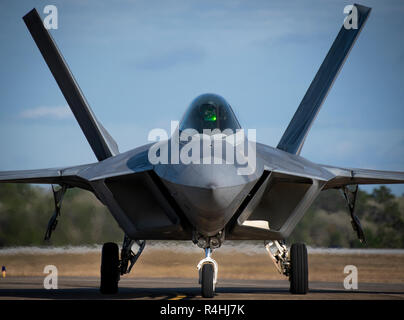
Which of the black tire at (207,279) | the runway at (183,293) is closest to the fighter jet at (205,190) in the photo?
the black tire at (207,279)

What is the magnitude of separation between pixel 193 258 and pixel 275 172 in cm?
1130

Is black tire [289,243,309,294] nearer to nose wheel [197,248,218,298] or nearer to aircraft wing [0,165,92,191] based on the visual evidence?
nose wheel [197,248,218,298]

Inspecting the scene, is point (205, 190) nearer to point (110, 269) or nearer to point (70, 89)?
point (110, 269)

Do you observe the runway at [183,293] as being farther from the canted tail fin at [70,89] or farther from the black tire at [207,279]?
the canted tail fin at [70,89]

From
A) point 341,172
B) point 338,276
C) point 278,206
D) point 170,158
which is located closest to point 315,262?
point 338,276

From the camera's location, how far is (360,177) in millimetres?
9578

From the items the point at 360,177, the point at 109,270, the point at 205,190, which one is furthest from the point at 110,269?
the point at 360,177

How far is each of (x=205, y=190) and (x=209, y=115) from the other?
2.10m

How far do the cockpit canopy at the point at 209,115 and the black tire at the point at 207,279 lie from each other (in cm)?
168

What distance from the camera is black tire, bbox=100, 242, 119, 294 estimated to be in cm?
940

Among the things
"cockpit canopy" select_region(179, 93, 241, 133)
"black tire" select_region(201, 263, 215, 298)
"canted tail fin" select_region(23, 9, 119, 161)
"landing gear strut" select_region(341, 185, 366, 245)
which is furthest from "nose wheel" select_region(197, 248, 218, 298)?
"landing gear strut" select_region(341, 185, 366, 245)
